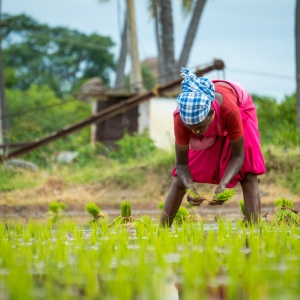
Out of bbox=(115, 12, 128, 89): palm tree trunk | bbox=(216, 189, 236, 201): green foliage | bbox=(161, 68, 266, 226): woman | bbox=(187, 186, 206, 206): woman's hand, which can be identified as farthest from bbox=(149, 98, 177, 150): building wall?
bbox=(216, 189, 236, 201): green foliage

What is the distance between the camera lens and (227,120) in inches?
245

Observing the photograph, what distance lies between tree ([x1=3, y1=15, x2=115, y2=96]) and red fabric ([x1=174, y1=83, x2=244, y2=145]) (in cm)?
4225

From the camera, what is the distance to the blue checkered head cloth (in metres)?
5.97

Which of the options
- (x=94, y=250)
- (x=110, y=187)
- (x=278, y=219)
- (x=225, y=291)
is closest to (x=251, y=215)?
(x=278, y=219)

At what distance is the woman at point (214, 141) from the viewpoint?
6.10 m

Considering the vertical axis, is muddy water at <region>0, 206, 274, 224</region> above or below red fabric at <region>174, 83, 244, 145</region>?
below

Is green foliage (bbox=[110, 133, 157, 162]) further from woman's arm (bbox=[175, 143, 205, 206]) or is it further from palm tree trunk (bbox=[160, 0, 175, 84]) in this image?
woman's arm (bbox=[175, 143, 205, 206])

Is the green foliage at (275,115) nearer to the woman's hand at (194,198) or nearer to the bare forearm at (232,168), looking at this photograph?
the bare forearm at (232,168)

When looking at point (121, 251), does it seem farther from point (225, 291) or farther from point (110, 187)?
point (110, 187)

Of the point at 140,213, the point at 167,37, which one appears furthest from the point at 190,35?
the point at 140,213

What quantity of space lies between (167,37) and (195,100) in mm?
17160

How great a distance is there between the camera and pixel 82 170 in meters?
16.0

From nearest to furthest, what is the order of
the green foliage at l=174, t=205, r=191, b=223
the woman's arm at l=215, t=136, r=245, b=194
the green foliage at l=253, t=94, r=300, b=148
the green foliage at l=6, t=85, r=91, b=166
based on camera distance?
1. the woman's arm at l=215, t=136, r=245, b=194
2. the green foliage at l=174, t=205, r=191, b=223
3. the green foliage at l=253, t=94, r=300, b=148
4. the green foliage at l=6, t=85, r=91, b=166

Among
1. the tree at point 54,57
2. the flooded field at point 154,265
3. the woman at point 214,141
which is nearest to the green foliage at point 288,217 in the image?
the woman at point 214,141
